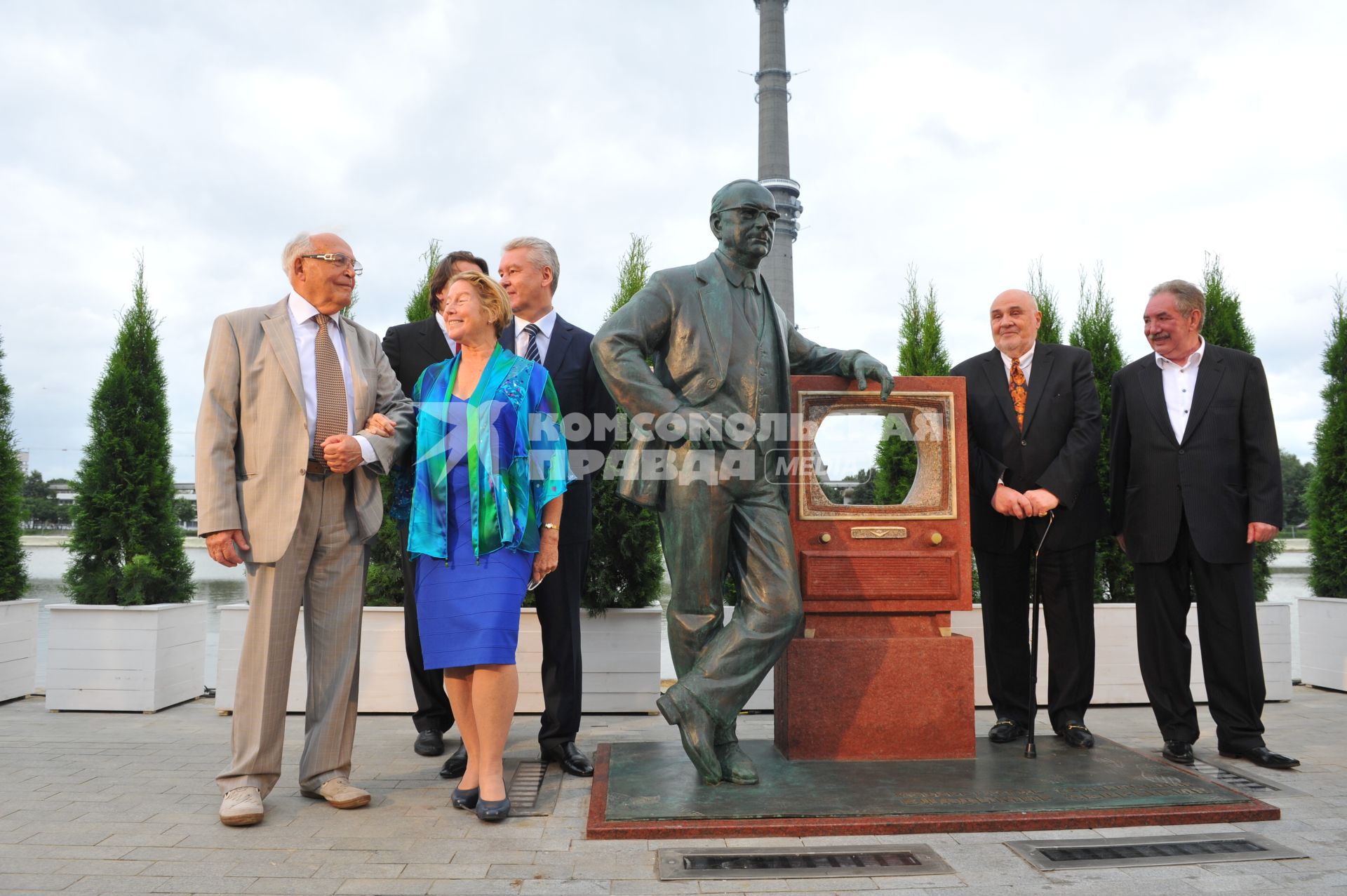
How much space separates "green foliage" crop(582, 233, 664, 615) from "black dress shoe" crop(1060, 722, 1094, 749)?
2373mm

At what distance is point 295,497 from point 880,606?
228 centimetres

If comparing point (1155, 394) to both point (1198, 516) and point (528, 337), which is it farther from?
point (528, 337)

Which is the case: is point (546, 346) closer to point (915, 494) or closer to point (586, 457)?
point (586, 457)

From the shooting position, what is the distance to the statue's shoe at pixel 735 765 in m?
3.30

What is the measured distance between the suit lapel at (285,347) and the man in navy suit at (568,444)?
944mm

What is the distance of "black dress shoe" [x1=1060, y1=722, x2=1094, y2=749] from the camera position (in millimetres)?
3936

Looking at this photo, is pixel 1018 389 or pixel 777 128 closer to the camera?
pixel 1018 389

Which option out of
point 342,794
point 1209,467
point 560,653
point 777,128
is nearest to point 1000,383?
point 1209,467

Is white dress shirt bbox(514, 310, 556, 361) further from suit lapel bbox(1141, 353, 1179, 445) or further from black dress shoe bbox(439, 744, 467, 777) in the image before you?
suit lapel bbox(1141, 353, 1179, 445)

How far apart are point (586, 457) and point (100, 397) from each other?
3397 mm

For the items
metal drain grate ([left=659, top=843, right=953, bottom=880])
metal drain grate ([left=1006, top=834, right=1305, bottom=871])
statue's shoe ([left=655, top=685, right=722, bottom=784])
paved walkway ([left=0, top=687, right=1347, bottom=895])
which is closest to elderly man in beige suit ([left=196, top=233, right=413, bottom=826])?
paved walkway ([left=0, top=687, right=1347, bottom=895])

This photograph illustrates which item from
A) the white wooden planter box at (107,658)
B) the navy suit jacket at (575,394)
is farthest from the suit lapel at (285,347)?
the white wooden planter box at (107,658)

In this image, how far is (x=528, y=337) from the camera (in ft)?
13.4

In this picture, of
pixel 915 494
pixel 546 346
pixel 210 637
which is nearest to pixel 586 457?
pixel 546 346
